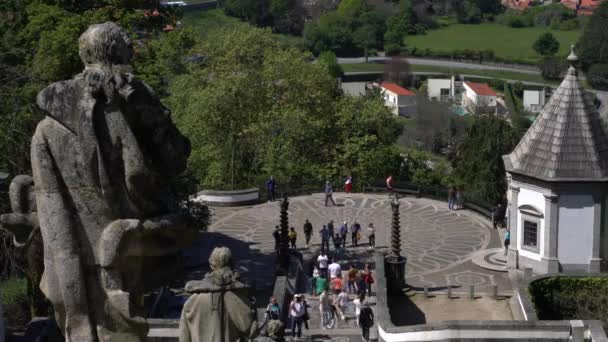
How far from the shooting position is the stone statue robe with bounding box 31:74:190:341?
859 centimetres

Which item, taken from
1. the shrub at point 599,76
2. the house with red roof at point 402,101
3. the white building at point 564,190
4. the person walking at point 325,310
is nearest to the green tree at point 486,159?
the white building at point 564,190

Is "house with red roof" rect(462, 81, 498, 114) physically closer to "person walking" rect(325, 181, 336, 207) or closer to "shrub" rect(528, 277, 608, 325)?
"person walking" rect(325, 181, 336, 207)

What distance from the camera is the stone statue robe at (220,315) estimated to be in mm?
8836

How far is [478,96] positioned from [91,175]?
13805cm

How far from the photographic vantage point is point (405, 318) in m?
35.8

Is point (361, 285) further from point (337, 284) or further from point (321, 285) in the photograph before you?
point (321, 285)

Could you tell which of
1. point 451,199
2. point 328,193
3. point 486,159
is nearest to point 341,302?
point 328,193

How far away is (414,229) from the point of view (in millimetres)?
47125

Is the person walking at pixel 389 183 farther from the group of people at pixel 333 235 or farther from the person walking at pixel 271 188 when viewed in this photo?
the group of people at pixel 333 235

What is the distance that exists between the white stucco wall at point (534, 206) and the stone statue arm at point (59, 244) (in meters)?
32.4

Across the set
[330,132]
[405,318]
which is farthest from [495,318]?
[330,132]

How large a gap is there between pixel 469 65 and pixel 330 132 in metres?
120

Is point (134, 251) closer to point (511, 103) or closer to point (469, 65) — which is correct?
point (511, 103)

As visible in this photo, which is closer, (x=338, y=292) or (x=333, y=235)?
(x=338, y=292)
